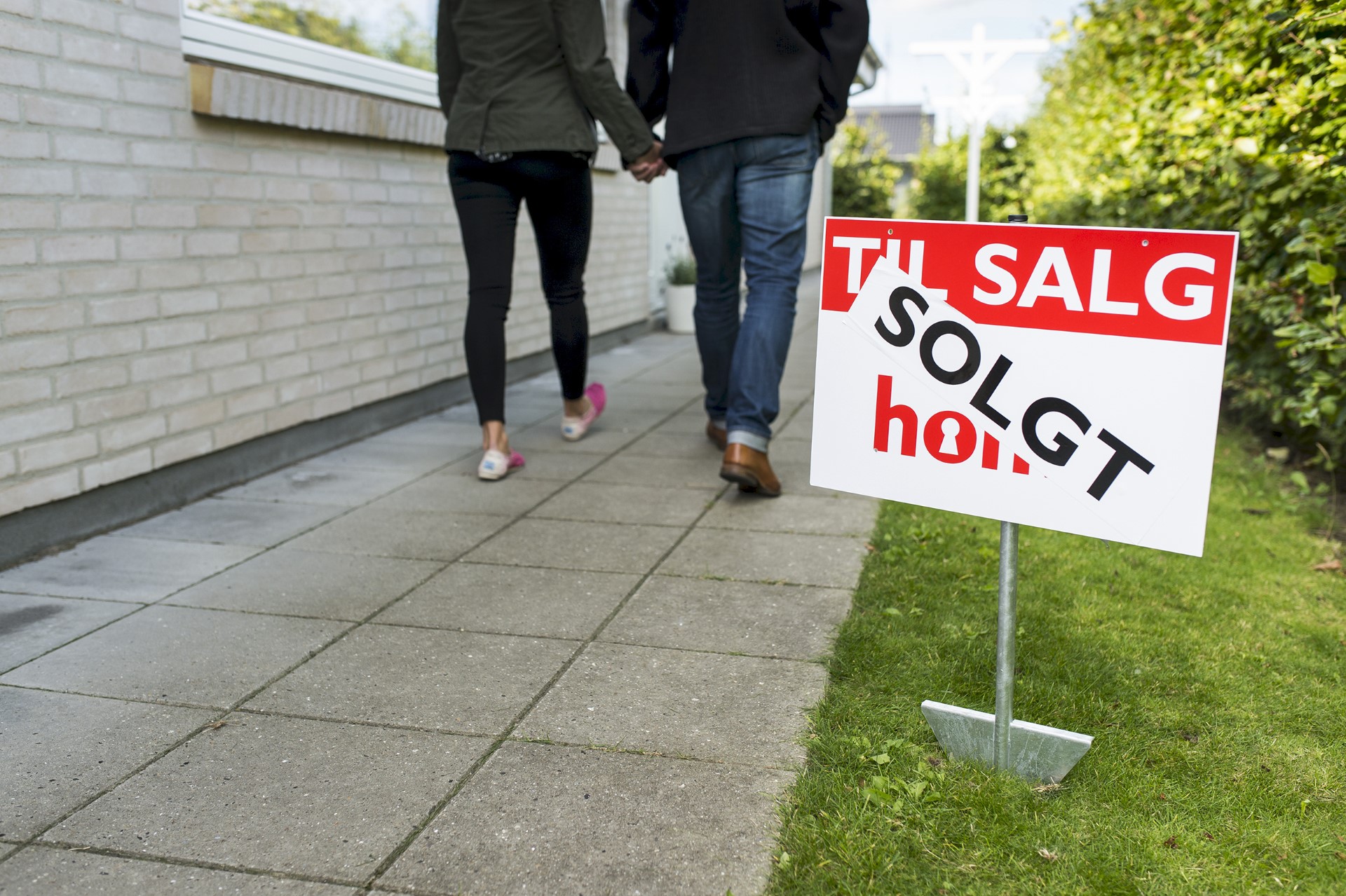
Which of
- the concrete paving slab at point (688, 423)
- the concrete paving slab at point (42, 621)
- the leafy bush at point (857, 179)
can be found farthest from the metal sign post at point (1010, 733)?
the leafy bush at point (857, 179)

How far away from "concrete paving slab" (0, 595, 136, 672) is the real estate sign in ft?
5.96

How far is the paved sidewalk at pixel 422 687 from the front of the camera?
6.02 ft

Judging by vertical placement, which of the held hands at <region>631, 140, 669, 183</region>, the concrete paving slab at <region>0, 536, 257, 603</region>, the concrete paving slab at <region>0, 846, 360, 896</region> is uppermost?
the held hands at <region>631, 140, 669, 183</region>

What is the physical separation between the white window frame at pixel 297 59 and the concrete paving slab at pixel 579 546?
1.98 meters

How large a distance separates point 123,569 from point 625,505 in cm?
152

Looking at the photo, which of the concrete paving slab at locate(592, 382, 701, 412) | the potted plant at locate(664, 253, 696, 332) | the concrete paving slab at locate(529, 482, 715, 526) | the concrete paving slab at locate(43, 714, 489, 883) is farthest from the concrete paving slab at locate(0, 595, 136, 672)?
the potted plant at locate(664, 253, 696, 332)

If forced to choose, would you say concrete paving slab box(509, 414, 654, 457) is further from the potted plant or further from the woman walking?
the potted plant

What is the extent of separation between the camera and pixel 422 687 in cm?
245

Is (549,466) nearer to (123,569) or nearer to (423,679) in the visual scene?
(123,569)

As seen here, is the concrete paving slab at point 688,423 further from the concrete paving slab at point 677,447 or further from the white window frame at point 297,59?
the white window frame at point 297,59

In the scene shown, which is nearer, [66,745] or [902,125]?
[66,745]

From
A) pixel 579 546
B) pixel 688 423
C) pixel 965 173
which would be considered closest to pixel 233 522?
pixel 579 546

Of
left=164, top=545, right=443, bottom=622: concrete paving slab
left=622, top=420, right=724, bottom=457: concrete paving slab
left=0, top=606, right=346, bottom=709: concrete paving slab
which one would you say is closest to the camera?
left=0, top=606, right=346, bottom=709: concrete paving slab

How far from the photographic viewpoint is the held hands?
4.20 m
